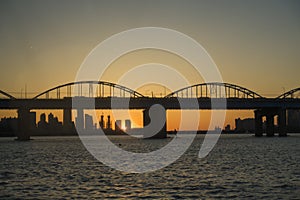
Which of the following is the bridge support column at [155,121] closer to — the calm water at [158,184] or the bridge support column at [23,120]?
the bridge support column at [23,120]

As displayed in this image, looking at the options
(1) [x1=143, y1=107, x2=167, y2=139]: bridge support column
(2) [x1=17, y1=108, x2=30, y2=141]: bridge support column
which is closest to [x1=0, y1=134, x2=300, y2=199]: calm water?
(2) [x1=17, y1=108, x2=30, y2=141]: bridge support column

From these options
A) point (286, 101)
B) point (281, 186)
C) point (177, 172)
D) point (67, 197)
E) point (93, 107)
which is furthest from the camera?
point (286, 101)

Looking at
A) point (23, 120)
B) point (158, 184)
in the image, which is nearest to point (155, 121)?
point (23, 120)

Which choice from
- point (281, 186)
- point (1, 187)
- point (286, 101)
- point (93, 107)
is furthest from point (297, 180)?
point (286, 101)

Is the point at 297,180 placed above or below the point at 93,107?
below

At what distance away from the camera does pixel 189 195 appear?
3503 centimetres

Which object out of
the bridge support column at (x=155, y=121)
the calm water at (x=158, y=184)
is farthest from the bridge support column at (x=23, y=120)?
the calm water at (x=158, y=184)

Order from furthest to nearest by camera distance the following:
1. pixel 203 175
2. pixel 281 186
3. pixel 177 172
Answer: pixel 177 172 → pixel 203 175 → pixel 281 186

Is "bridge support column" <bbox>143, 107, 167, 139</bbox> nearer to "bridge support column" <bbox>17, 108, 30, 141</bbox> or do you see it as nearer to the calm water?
"bridge support column" <bbox>17, 108, 30, 141</bbox>

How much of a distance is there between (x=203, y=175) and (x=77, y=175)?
36.2 feet

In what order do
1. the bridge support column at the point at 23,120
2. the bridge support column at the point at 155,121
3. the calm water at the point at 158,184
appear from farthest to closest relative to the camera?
the bridge support column at the point at 155,121 → the bridge support column at the point at 23,120 → the calm water at the point at 158,184

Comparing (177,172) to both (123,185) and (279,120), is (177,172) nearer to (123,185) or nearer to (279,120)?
(123,185)

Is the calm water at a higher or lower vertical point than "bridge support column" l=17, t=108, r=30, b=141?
lower

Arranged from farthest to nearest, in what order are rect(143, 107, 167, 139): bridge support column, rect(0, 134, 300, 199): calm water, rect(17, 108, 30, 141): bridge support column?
rect(143, 107, 167, 139): bridge support column → rect(17, 108, 30, 141): bridge support column → rect(0, 134, 300, 199): calm water
